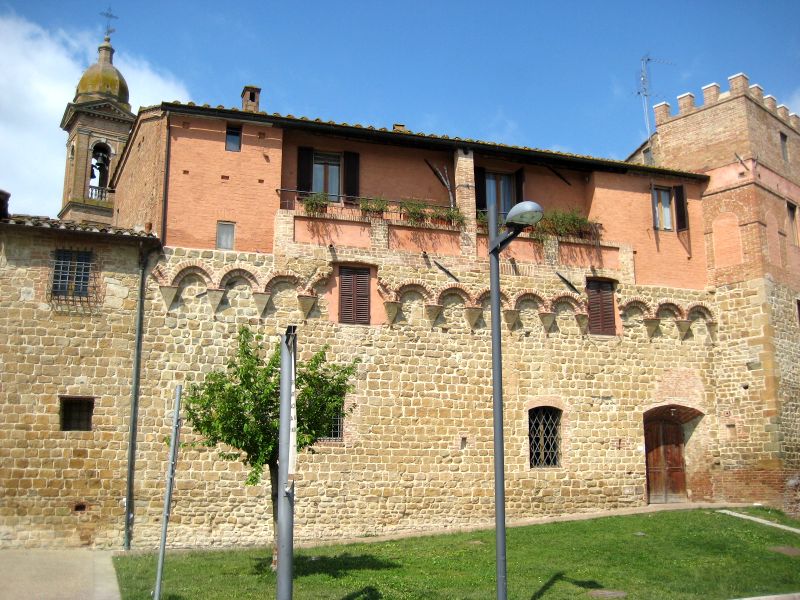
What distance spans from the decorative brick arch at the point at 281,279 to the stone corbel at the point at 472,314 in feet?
14.7

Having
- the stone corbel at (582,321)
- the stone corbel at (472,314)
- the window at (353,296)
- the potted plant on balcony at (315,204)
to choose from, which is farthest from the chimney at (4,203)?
the stone corbel at (582,321)

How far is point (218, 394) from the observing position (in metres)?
13.1

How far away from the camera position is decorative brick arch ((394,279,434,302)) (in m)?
19.5

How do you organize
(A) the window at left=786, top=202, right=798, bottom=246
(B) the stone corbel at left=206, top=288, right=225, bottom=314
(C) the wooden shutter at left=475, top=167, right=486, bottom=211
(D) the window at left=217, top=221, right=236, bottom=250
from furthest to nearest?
(A) the window at left=786, top=202, right=798, bottom=246, (C) the wooden shutter at left=475, top=167, right=486, bottom=211, (D) the window at left=217, top=221, right=236, bottom=250, (B) the stone corbel at left=206, top=288, right=225, bottom=314

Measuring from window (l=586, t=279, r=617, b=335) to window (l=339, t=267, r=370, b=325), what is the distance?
6477 millimetres

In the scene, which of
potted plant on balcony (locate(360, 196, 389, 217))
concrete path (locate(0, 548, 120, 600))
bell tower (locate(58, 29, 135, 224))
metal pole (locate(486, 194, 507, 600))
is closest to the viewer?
metal pole (locate(486, 194, 507, 600))

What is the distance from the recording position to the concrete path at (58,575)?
463 inches

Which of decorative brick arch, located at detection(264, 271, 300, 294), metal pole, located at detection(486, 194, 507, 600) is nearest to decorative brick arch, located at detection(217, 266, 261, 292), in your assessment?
decorative brick arch, located at detection(264, 271, 300, 294)

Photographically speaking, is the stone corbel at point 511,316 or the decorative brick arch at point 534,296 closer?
the stone corbel at point 511,316

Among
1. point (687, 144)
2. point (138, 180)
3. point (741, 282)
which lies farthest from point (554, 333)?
point (138, 180)

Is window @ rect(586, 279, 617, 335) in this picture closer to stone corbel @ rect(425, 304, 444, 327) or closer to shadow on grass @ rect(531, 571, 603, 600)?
stone corbel @ rect(425, 304, 444, 327)

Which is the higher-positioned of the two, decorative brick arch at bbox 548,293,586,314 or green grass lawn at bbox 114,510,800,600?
decorative brick arch at bbox 548,293,586,314

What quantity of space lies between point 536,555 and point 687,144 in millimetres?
14931

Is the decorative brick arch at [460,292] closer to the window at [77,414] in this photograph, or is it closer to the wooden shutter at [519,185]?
the wooden shutter at [519,185]
